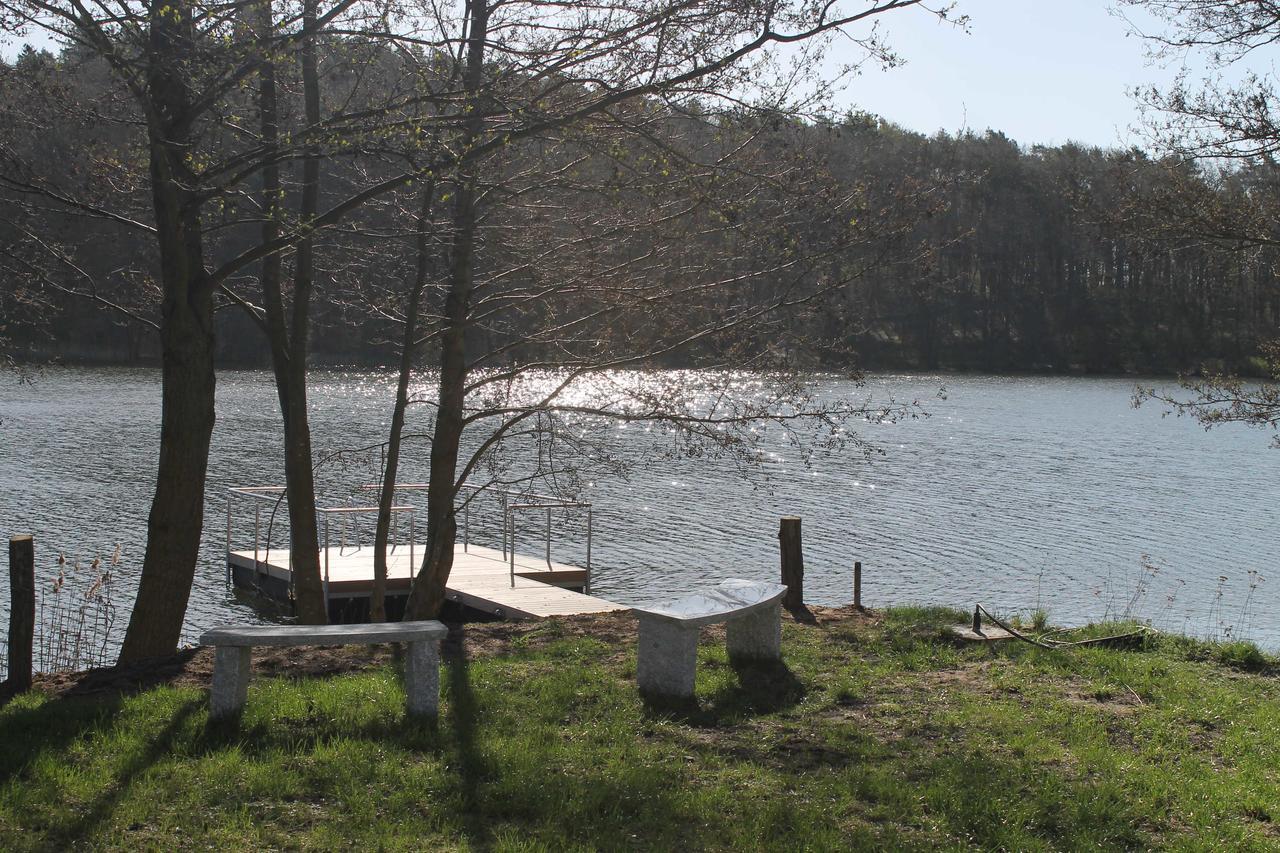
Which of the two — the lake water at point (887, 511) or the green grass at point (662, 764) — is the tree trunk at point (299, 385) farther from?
the green grass at point (662, 764)

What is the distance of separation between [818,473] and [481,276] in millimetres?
20611

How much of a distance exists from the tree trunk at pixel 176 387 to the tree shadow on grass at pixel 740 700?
3442 millimetres

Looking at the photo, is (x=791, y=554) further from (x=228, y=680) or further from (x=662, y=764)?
(x=228, y=680)

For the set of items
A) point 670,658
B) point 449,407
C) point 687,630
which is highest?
point 449,407

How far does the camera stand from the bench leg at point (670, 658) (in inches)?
256

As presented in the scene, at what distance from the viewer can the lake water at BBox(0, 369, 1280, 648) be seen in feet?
A: 57.6

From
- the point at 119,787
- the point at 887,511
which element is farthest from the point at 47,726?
the point at 887,511

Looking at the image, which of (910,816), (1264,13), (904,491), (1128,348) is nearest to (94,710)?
(910,816)

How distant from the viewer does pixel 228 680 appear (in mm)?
5695

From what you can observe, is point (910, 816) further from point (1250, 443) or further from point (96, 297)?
point (1250, 443)

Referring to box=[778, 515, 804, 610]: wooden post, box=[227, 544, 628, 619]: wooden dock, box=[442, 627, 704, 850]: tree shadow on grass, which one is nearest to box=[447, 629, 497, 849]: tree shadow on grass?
box=[442, 627, 704, 850]: tree shadow on grass

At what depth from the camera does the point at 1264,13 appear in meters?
8.59

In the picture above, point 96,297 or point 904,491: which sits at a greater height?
point 96,297

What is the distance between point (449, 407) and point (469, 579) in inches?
200
